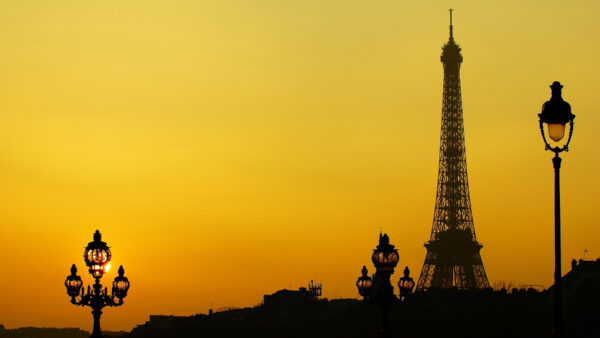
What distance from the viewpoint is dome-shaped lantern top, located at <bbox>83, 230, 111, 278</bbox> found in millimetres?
49219

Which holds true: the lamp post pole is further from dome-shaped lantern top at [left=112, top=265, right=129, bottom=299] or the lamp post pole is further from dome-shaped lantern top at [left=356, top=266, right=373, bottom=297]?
dome-shaped lantern top at [left=112, top=265, right=129, bottom=299]

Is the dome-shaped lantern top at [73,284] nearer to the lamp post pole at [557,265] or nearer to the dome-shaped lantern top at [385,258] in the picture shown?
the dome-shaped lantern top at [385,258]

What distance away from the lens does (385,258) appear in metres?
47.0

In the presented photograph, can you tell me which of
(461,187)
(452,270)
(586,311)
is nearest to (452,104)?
(461,187)

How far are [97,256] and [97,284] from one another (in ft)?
4.23

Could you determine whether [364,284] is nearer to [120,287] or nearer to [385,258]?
[385,258]

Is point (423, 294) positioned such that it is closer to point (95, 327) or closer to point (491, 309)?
point (491, 309)

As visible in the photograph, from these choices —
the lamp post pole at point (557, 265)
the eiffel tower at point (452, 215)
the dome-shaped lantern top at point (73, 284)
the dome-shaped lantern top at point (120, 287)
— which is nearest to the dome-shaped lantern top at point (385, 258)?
the dome-shaped lantern top at point (120, 287)

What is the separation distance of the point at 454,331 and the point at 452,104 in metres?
36.0

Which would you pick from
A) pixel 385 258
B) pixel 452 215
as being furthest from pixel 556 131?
pixel 452 215

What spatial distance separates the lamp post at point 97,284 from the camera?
49.3 m

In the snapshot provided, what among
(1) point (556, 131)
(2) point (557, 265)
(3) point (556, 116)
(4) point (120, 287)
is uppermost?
(3) point (556, 116)

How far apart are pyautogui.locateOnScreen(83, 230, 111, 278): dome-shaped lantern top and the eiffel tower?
121 metres

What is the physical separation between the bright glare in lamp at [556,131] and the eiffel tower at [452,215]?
141 meters
